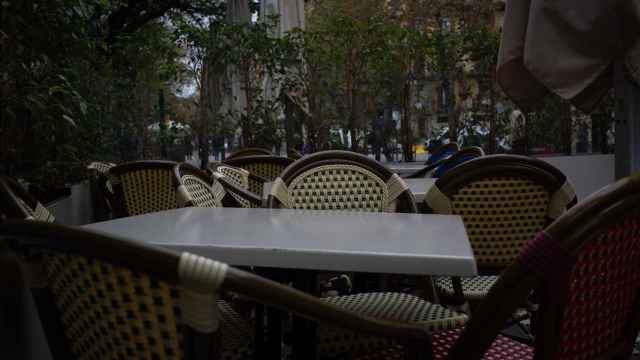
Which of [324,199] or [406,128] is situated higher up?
[324,199]

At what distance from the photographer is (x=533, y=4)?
9.45 feet

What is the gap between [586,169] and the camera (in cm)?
601

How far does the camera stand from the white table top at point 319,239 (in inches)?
49.9

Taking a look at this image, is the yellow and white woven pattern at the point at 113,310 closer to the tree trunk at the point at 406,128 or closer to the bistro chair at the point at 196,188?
the bistro chair at the point at 196,188

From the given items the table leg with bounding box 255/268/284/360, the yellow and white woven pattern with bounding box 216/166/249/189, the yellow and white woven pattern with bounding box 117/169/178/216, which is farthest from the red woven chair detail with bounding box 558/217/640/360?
the yellow and white woven pattern with bounding box 117/169/178/216

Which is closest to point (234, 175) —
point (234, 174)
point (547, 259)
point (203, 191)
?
point (234, 174)

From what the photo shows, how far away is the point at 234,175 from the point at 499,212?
5.51 feet

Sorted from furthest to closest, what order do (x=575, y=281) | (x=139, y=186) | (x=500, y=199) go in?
(x=139, y=186), (x=500, y=199), (x=575, y=281)

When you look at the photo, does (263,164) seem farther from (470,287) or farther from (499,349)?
(499,349)

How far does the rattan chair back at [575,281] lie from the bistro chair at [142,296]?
0.20m

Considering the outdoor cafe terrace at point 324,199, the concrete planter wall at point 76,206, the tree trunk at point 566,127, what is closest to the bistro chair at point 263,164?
the outdoor cafe terrace at point 324,199

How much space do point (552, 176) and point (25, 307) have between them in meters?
2.10

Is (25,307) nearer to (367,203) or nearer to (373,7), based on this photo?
(367,203)

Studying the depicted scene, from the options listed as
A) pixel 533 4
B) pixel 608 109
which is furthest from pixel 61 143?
pixel 608 109
